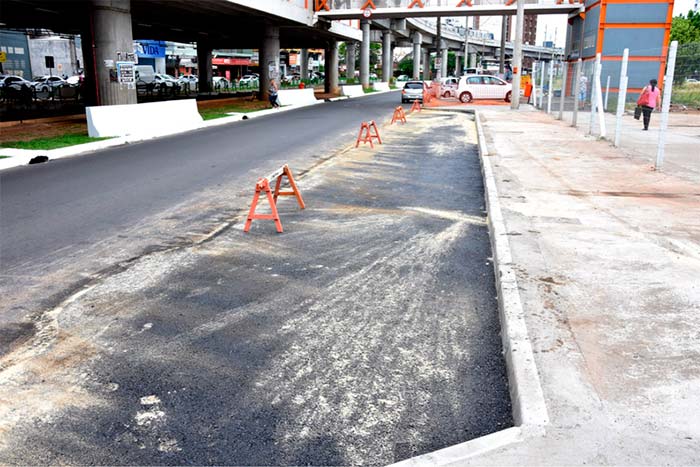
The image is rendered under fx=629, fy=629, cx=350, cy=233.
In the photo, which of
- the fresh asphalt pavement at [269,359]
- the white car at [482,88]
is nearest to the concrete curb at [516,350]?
the fresh asphalt pavement at [269,359]

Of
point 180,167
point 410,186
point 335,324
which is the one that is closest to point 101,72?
point 180,167

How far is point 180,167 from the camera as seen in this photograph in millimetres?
13570

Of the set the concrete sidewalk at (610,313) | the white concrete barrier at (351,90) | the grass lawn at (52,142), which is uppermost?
the white concrete barrier at (351,90)

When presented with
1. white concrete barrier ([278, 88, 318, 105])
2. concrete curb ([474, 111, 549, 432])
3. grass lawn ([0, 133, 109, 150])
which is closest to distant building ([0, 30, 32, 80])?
white concrete barrier ([278, 88, 318, 105])

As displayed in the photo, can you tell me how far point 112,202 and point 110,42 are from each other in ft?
53.8

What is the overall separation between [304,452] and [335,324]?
69.9 inches

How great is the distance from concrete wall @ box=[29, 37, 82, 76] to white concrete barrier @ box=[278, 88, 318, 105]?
48.2 meters

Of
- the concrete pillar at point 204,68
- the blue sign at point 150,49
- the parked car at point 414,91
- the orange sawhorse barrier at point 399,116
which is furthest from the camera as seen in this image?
the blue sign at point 150,49

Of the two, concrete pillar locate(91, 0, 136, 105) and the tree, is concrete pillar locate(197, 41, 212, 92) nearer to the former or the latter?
concrete pillar locate(91, 0, 136, 105)

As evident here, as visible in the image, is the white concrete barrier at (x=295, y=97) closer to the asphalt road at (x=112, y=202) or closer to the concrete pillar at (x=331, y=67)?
the asphalt road at (x=112, y=202)

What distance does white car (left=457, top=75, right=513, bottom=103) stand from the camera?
4219cm

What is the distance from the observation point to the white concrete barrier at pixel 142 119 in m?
19.4

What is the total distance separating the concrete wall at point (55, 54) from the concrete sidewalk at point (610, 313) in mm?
78715

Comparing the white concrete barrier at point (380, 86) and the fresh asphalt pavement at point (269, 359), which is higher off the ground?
the white concrete barrier at point (380, 86)
